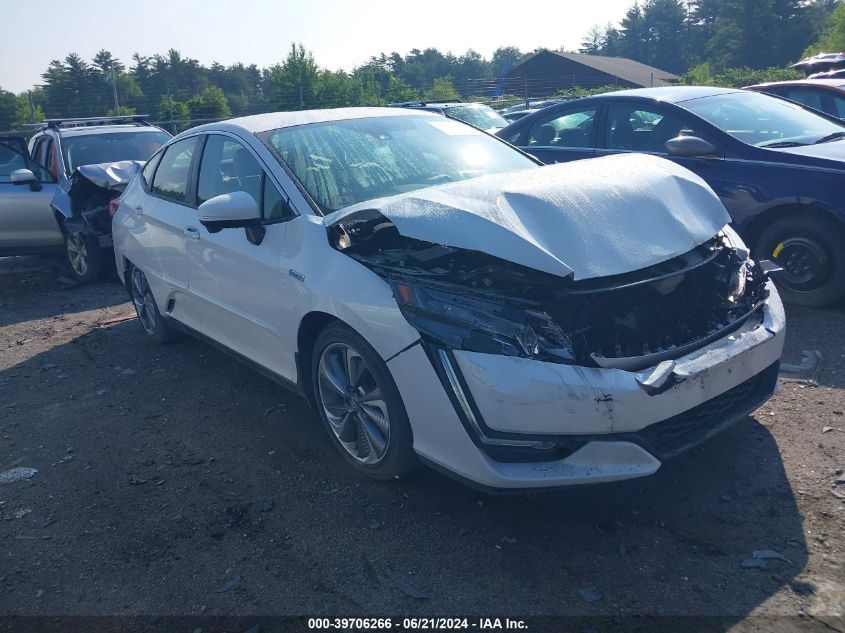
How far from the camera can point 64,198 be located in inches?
342

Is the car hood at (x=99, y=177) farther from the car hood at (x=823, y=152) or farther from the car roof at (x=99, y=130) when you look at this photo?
the car hood at (x=823, y=152)

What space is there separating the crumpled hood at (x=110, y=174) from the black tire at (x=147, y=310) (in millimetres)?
1688

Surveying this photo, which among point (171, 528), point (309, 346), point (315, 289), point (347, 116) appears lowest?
point (171, 528)

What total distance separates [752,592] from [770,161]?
4.06 m

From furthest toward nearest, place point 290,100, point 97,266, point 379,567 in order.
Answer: point 290,100
point 97,266
point 379,567

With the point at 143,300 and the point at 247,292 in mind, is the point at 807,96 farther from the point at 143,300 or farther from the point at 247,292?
the point at 143,300

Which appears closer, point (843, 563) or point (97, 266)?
point (843, 563)

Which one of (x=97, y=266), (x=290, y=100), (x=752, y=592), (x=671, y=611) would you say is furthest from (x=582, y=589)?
(x=290, y=100)

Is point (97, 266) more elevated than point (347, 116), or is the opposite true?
point (347, 116)

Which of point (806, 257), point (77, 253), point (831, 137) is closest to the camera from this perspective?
point (806, 257)

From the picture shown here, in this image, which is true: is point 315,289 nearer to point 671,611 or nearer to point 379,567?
point 379,567

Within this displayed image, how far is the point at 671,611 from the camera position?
261 cm

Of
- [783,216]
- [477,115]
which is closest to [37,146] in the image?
[477,115]

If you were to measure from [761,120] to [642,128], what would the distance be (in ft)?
3.24
